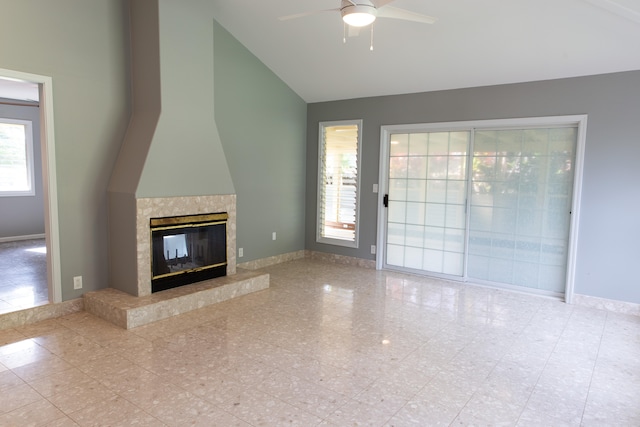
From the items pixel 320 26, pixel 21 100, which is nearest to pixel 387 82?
pixel 320 26

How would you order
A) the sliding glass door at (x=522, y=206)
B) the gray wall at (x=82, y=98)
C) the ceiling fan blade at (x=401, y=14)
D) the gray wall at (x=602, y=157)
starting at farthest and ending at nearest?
the sliding glass door at (x=522, y=206) → the gray wall at (x=602, y=157) → the gray wall at (x=82, y=98) → the ceiling fan blade at (x=401, y=14)

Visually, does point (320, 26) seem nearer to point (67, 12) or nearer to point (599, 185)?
point (67, 12)

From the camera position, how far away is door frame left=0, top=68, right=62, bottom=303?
351 cm

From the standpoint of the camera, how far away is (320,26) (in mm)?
4418

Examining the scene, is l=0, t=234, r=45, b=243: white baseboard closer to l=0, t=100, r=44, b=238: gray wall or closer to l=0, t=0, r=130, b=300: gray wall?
l=0, t=100, r=44, b=238: gray wall

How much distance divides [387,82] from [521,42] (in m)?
1.71

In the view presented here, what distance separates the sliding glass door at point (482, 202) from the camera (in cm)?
455

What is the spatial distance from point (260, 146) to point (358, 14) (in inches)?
122

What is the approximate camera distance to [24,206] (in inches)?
277

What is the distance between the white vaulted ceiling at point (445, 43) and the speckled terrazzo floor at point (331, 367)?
263 cm

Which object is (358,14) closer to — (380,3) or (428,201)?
(380,3)

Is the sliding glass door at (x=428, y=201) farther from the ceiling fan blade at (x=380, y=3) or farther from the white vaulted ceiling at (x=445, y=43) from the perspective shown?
the ceiling fan blade at (x=380, y=3)

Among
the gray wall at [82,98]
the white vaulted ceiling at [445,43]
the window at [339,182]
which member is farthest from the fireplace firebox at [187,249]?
the white vaulted ceiling at [445,43]

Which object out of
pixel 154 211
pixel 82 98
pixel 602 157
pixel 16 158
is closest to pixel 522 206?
pixel 602 157
